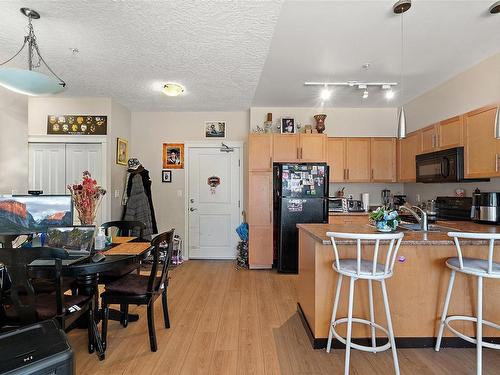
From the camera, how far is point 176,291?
133 inches

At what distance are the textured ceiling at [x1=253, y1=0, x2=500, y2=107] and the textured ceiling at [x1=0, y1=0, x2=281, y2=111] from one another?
24 centimetres

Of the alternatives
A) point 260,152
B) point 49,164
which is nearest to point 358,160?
point 260,152

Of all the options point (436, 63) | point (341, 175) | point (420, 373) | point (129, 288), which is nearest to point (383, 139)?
point (341, 175)

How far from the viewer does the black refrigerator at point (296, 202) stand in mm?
4039

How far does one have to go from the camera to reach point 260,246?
427 centimetres

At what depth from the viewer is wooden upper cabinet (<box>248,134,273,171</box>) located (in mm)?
4246

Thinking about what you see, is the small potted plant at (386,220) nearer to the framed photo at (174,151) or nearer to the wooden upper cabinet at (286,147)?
the wooden upper cabinet at (286,147)

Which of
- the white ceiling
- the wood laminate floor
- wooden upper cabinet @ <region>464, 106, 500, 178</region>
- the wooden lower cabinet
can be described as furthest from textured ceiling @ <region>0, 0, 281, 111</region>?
the wood laminate floor

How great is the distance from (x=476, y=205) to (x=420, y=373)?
1955 millimetres

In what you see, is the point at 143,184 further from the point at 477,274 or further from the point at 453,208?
the point at 453,208

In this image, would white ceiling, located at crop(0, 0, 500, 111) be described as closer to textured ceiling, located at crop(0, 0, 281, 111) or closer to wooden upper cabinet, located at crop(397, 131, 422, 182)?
textured ceiling, located at crop(0, 0, 281, 111)

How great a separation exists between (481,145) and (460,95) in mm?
791

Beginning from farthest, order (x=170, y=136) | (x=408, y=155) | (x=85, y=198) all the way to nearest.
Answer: (x=170, y=136) → (x=408, y=155) → (x=85, y=198)

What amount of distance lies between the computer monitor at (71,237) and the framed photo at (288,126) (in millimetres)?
3134
